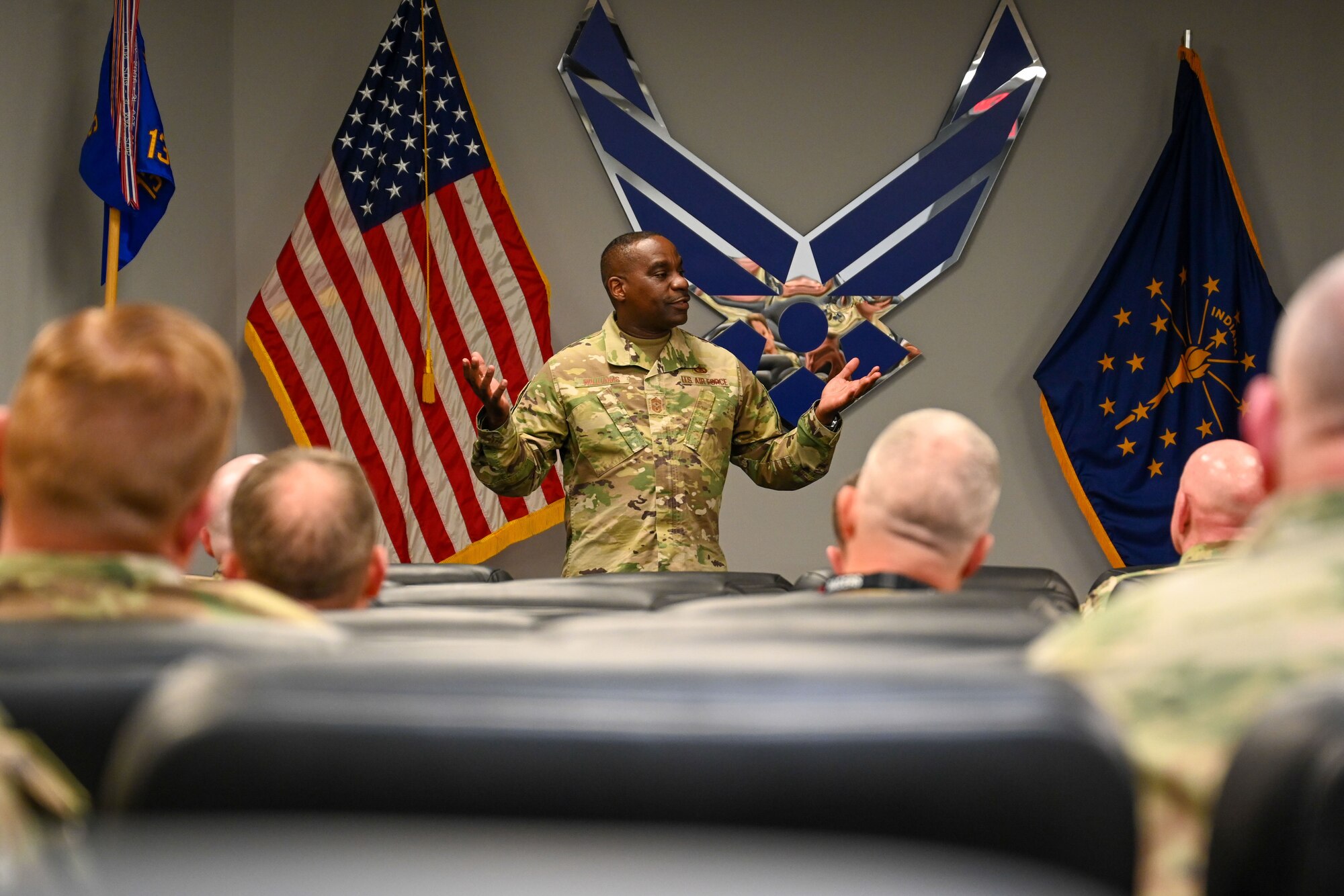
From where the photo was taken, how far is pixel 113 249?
3824mm

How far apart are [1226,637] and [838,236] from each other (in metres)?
3.95

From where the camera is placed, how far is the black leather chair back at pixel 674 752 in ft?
2.43

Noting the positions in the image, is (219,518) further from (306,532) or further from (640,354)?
(640,354)

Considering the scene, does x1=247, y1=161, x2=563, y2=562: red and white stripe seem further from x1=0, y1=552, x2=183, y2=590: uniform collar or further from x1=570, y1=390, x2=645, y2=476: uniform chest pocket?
x1=0, y1=552, x2=183, y2=590: uniform collar

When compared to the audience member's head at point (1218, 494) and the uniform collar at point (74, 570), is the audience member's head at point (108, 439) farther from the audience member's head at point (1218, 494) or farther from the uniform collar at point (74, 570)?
the audience member's head at point (1218, 494)

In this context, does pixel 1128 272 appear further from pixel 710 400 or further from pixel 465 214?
pixel 465 214

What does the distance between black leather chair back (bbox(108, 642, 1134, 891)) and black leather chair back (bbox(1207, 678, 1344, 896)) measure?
0.09 m

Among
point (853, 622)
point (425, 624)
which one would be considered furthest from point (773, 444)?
point (853, 622)

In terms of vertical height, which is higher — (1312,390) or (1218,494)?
(1312,390)

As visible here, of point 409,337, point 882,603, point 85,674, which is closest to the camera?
point 85,674

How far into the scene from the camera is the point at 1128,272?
4.57 meters

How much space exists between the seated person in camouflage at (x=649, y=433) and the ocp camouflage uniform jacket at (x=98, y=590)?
233cm

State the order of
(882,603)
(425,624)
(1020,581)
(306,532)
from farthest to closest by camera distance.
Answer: (1020,581) → (306,532) → (425,624) → (882,603)

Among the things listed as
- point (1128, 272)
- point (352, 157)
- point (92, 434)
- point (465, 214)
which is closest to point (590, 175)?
point (465, 214)
